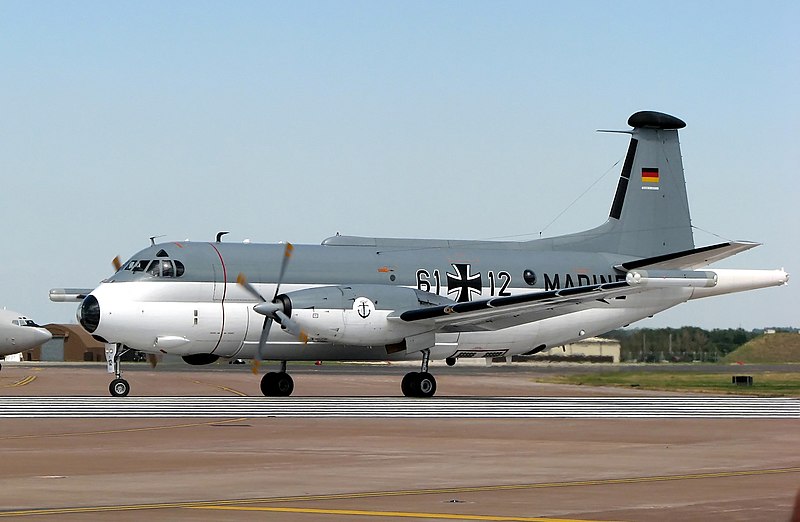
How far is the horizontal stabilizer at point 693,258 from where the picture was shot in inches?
1475

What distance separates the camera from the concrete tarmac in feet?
40.1

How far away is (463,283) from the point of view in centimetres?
3684

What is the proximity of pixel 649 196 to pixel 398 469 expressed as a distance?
1112 inches

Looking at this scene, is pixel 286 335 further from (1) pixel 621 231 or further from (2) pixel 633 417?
(1) pixel 621 231

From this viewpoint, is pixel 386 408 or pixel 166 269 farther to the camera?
pixel 166 269

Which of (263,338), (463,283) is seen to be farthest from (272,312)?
(463,283)

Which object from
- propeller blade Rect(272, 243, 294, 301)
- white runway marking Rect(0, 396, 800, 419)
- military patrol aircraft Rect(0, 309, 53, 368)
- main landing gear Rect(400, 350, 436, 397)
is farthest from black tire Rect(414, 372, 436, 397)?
military patrol aircraft Rect(0, 309, 53, 368)

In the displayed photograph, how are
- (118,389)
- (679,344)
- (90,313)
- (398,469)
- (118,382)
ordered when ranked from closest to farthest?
(398,469) → (90,313) → (118,389) → (118,382) → (679,344)

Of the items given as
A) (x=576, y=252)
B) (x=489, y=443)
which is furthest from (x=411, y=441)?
(x=576, y=252)

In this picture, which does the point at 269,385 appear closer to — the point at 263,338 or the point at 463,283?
the point at 263,338

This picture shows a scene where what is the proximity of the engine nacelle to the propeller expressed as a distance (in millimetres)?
160

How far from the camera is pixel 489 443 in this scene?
20.6 metres

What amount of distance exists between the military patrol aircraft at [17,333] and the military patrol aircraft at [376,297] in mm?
20103

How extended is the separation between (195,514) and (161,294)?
2238 centimetres
